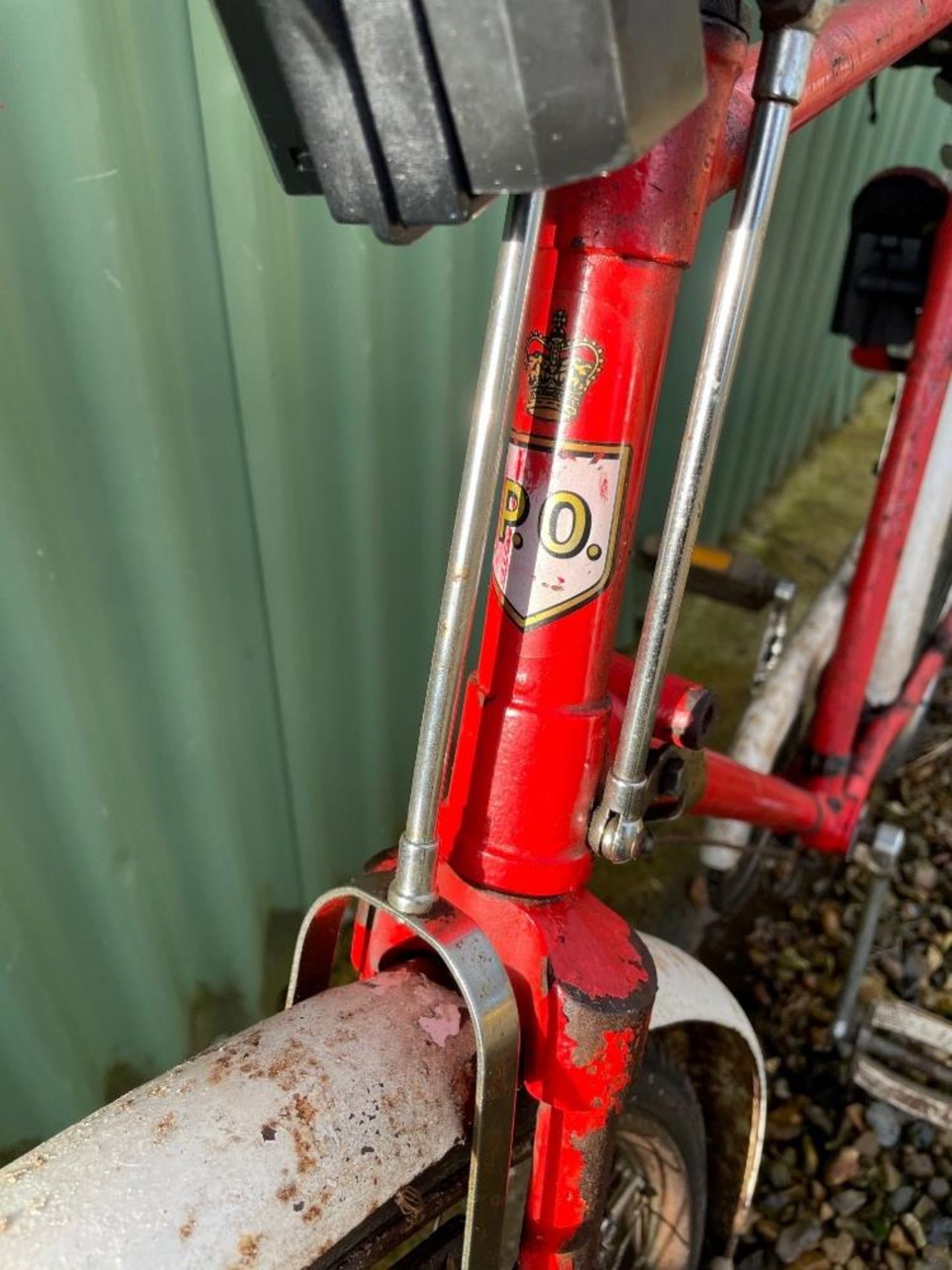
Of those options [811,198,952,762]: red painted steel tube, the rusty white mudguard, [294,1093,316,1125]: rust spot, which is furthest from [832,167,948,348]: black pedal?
[294,1093,316,1125]: rust spot

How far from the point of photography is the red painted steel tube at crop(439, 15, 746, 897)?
47 centimetres

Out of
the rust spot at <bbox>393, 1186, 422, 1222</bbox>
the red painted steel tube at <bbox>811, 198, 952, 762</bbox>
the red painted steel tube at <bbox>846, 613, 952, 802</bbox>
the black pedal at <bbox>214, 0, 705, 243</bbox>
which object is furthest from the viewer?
→ the red painted steel tube at <bbox>846, 613, 952, 802</bbox>

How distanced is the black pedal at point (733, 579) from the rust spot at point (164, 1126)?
47.7 inches

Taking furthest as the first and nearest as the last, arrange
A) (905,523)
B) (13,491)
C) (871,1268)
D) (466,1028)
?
(905,523)
(871,1268)
(13,491)
(466,1028)

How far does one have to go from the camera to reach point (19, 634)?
788 mm

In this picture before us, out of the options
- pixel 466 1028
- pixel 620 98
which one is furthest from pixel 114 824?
pixel 620 98

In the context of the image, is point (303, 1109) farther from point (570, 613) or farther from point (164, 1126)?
point (570, 613)

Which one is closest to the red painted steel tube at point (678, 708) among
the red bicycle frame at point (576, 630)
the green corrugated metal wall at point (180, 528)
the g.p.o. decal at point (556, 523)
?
the red bicycle frame at point (576, 630)

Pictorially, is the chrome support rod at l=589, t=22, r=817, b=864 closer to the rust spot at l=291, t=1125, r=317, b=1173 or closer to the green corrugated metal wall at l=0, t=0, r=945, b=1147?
the rust spot at l=291, t=1125, r=317, b=1173

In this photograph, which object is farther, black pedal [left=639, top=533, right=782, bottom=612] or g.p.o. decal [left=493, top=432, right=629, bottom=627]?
black pedal [left=639, top=533, right=782, bottom=612]

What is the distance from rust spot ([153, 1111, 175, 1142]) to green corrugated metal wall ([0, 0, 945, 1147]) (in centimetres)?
45

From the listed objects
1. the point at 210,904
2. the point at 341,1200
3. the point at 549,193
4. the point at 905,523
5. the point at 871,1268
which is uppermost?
the point at 549,193

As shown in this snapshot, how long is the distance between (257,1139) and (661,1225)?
0.67m

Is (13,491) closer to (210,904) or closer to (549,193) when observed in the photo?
(549,193)
